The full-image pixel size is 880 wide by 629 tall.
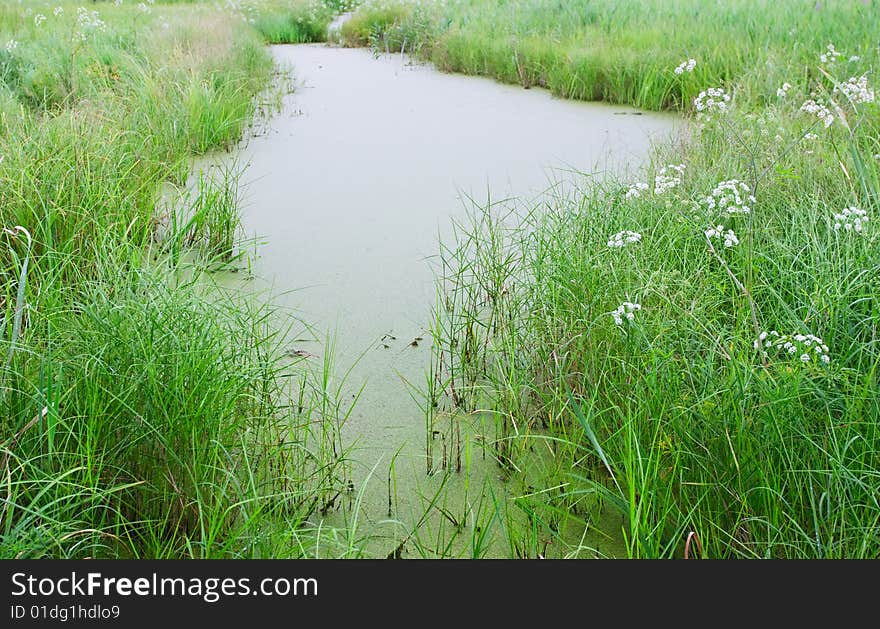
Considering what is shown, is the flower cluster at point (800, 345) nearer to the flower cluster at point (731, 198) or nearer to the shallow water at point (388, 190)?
the flower cluster at point (731, 198)

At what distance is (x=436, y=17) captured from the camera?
740 cm

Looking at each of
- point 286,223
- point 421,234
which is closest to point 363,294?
point 421,234

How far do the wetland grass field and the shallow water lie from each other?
0.08 metres

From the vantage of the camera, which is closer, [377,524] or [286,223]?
[377,524]

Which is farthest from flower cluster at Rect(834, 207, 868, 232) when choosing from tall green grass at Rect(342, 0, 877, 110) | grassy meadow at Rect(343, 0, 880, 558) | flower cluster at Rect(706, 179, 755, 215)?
tall green grass at Rect(342, 0, 877, 110)

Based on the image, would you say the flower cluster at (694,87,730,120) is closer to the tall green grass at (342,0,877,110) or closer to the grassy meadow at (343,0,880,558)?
the grassy meadow at (343,0,880,558)

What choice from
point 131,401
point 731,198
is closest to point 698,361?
point 731,198

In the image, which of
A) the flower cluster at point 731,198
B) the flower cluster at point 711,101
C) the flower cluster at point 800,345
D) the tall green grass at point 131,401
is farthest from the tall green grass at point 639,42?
the tall green grass at point 131,401

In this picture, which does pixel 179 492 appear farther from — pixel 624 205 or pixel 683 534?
pixel 624 205

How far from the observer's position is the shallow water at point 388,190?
2.02 meters

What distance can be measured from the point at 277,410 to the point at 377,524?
1.45 feet

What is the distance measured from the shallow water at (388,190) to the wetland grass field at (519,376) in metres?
0.08

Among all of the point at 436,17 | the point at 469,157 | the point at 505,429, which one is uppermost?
the point at 436,17

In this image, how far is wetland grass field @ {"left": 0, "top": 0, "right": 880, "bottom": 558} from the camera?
1384mm
